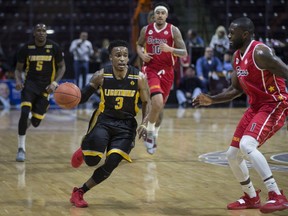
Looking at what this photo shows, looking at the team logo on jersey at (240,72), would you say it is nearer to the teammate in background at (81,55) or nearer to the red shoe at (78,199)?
the red shoe at (78,199)

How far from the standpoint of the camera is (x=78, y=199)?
256 inches

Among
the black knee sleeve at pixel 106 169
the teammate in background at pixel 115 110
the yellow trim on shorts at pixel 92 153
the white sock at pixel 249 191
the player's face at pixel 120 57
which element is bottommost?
the white sock at pixel 249 191

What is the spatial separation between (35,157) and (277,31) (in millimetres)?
13071

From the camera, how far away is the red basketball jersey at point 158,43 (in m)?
10.1

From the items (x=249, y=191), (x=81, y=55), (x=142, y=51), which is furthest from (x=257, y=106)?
(x=81, y=55)

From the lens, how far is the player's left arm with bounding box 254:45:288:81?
617 cm

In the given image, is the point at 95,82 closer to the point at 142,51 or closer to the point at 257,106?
the point at 257,106

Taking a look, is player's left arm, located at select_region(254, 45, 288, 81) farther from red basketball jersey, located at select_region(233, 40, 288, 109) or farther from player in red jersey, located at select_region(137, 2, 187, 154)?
player in red jersey, located at select_region(137, 2, 187, 154)

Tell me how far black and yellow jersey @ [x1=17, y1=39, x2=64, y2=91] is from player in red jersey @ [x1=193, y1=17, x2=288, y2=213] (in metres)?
3.78

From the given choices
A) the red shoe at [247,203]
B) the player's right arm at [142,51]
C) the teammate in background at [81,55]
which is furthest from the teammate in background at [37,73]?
the teammate in background at [81,55]

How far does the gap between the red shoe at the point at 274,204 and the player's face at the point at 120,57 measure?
188 cm

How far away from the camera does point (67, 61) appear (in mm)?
20016

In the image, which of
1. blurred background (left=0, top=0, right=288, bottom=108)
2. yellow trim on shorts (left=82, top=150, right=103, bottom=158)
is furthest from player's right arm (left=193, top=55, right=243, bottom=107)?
blurred background (left=0, top=0, right=288, bottom=108)

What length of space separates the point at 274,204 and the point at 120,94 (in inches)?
72.1
